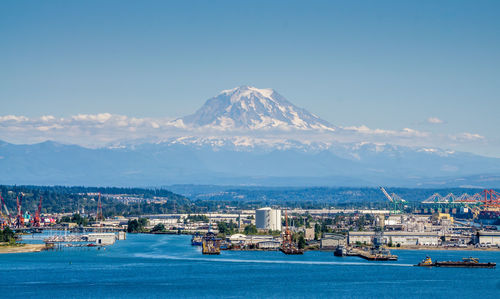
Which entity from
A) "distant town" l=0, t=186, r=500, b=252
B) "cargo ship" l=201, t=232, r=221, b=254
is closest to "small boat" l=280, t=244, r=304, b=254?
"distant town" l=0, t=186, r=500, b=252

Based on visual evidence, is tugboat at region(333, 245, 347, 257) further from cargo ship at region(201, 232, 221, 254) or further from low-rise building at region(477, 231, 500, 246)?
low-rise building at region(477, 231, 500, 246)

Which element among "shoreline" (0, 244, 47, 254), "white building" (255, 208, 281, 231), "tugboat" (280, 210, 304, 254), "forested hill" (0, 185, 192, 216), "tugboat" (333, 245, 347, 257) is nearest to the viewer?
"tugboat" (333, 245, 347, 257)

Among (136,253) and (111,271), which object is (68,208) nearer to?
(136,253)

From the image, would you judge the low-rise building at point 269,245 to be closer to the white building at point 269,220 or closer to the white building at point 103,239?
the white building at point 103,239

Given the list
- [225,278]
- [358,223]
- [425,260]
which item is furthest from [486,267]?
[358,223]

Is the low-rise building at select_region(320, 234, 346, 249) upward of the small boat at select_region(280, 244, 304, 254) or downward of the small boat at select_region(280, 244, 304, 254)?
upward
